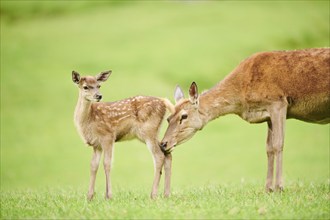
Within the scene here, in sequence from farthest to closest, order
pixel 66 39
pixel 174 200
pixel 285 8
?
pixel 285 8 → pixel 66 39 → pixel 174 200

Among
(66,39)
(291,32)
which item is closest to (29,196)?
(66,39)

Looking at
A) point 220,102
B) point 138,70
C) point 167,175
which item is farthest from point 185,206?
point 138,70

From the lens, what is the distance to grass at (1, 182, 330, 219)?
8875mm

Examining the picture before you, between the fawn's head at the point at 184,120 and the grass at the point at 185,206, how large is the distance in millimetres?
1105

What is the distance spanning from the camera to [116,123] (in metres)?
11.2

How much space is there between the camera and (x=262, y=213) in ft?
29.3

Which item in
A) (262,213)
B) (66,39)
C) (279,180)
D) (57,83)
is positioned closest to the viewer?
(262,213)

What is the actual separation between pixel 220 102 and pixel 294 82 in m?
1.51

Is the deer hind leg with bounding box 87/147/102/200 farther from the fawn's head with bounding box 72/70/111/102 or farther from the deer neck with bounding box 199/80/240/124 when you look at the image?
the deer neck with bounding box 199/80/240/124

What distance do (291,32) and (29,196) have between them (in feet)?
136

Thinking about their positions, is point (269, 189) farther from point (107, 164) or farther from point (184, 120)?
point (107, 164)

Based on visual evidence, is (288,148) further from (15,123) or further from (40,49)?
(40,49)

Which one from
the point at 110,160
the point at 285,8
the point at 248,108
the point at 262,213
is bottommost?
the point at 262,213

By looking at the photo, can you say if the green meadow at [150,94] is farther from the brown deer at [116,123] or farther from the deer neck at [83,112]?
the deer neck at [83,112]
